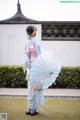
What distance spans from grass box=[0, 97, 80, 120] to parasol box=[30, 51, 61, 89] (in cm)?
42

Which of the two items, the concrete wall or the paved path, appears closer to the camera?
the paved path

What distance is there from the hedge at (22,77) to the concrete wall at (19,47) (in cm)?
33

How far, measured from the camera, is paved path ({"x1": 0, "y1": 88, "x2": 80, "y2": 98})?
23.6 ft

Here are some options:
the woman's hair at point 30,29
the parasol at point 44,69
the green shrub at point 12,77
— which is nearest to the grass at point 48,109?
the parasol at point 44,69

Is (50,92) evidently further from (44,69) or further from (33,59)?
(44,69)

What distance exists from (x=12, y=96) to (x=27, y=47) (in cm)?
161

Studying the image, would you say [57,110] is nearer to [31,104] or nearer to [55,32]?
[31,104]

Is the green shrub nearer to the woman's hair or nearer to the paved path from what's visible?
the paved path

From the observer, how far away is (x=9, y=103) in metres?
6.47

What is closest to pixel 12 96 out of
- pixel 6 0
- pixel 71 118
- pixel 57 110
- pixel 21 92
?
pixel 21 92

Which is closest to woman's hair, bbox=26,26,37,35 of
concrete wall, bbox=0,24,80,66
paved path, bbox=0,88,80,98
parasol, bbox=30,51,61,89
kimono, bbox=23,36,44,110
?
kimono, bbox=23,36,44,110

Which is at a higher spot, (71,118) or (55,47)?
(55,47)

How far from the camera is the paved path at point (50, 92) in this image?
7.19m

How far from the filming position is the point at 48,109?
6.05 meters
